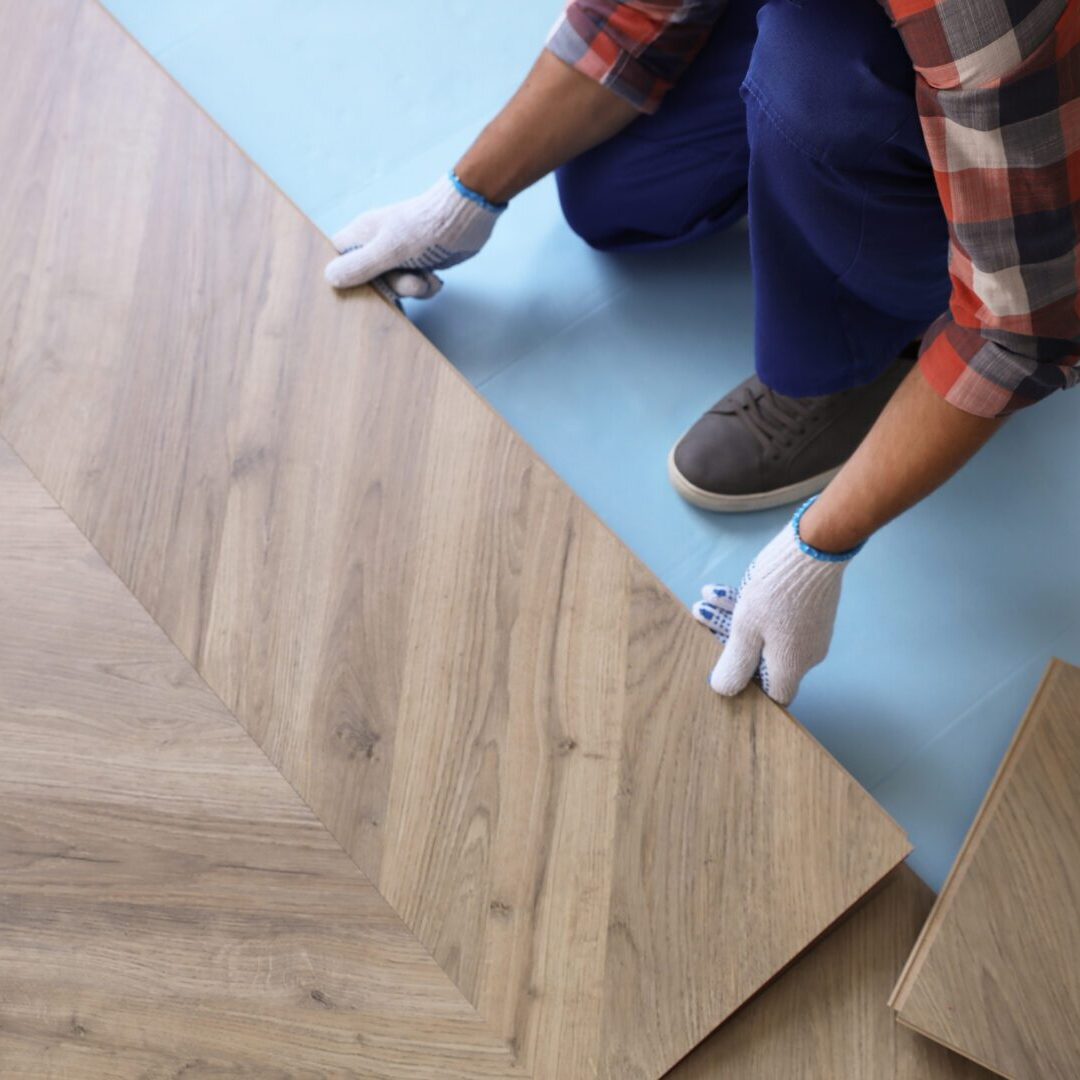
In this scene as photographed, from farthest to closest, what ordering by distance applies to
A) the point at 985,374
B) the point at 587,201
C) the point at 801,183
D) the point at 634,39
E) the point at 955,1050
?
1. the point at 587,201
2. the point at 634,39
3. the point at 801,183
4. the point at 955,1050
5. the point at 985,374

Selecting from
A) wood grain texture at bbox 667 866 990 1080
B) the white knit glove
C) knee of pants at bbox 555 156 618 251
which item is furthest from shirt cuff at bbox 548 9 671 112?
wood grain texture at bbox 667 866 990 1080

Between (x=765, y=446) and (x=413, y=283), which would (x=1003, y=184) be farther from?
(x=413, y=283)

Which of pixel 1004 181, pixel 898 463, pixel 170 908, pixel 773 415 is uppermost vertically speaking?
pixel 1004 181

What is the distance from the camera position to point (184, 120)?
1.41 metres

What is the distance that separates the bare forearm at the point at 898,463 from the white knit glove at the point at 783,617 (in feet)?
0.07

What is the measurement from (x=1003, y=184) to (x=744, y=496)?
63 cm

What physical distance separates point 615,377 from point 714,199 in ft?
0.78

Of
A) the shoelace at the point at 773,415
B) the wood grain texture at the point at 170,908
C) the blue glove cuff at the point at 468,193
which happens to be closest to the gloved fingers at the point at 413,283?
the blue glove cuff at the point at 468,193

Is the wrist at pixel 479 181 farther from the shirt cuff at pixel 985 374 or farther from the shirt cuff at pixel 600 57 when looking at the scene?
the shirt cuff at pixel 985 374

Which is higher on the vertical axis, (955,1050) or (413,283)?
(413,283)

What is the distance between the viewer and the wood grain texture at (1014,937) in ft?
3.33

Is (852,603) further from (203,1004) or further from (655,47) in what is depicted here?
(203,1004)

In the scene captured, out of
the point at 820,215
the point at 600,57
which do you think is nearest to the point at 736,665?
the point at 820,215

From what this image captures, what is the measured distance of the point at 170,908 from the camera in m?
1.00
